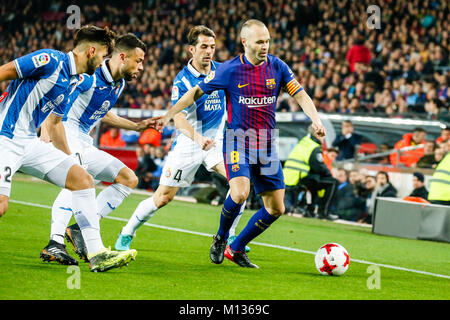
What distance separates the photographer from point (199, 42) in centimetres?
766

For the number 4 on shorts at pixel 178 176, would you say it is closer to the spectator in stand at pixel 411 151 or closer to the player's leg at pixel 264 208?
the player's leg at pixel 264 208

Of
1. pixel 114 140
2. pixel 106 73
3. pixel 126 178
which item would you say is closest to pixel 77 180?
pixel 126 178

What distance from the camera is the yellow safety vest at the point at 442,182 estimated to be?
11.1m

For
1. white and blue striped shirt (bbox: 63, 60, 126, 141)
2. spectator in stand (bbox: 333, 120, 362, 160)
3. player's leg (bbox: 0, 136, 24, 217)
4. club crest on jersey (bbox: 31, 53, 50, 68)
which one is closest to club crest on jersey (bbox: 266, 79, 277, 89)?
white and blue striped shirt (bbox: 63, 60, 126, 141)

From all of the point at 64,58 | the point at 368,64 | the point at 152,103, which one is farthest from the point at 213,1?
the point at 64,58

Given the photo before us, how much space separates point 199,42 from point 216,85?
1.30 m

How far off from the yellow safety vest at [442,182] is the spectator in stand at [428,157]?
1.32 meters

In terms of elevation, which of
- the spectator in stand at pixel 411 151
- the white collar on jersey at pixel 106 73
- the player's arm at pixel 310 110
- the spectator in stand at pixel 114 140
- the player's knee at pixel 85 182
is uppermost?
the white collar on jersey at pixel 106 73

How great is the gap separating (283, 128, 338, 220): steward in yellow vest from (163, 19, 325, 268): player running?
608 centimetres

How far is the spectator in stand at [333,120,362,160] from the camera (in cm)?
1323

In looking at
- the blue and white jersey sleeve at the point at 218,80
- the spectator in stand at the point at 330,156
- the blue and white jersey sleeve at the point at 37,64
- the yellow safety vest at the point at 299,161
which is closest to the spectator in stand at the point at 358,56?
the spectator in stand at the point at 330,156

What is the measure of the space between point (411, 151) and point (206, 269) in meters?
7.47

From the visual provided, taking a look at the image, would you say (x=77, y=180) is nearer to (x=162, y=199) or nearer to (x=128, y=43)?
(x=128, y=43)

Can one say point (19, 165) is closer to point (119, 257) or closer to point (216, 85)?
point (119, 257)
